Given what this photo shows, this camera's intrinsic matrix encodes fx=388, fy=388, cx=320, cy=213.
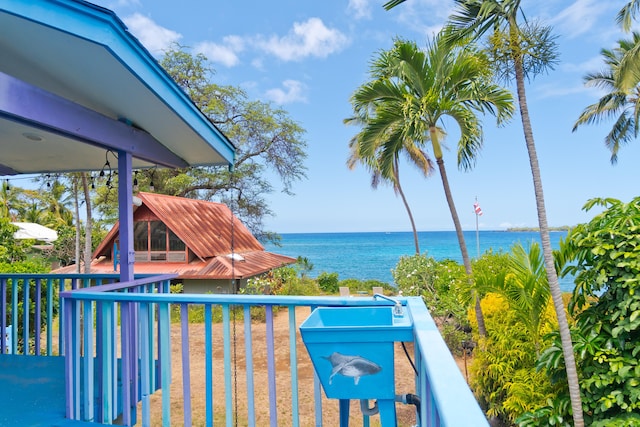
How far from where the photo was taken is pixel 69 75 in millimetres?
2574

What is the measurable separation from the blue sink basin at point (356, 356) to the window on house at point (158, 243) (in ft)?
40.2

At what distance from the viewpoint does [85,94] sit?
2.80 meters

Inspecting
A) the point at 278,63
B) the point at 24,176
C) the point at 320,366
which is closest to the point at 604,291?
the point at 320,366

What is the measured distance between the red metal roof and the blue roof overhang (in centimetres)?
819

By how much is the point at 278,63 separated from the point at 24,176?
40.0 m

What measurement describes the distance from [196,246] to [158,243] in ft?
4.90

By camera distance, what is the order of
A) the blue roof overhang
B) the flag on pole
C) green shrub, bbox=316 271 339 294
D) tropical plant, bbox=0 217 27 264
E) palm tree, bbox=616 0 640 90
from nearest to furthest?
the blue roof overhang
tropical plant, bbox=0 217 27 264
palm tree, bbox=616 0 640 90
the flag on pole
green shrub, bbox=316 271 339 294

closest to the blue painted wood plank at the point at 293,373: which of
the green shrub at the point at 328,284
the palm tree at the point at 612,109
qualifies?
the green shrub at the point at 328,284

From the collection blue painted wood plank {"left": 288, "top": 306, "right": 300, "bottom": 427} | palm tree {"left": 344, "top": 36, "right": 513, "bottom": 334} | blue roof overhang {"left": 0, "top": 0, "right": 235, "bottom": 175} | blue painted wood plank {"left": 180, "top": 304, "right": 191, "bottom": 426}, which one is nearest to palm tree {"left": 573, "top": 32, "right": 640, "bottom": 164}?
palm tree {"left": 344, "top": 36, "right": 513, "bottom": 334}

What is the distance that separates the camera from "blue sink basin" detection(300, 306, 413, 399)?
146cm

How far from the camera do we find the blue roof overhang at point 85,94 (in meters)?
2.07

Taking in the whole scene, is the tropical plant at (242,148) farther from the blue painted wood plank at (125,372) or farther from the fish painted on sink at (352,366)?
the fish painted on sink at (352,366)

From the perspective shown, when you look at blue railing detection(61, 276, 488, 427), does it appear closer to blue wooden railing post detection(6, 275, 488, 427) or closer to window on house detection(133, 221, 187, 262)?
blue wooden railing post detection(6, 275, 488, 427)

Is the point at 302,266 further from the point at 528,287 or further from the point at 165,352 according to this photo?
the point at 165,352
